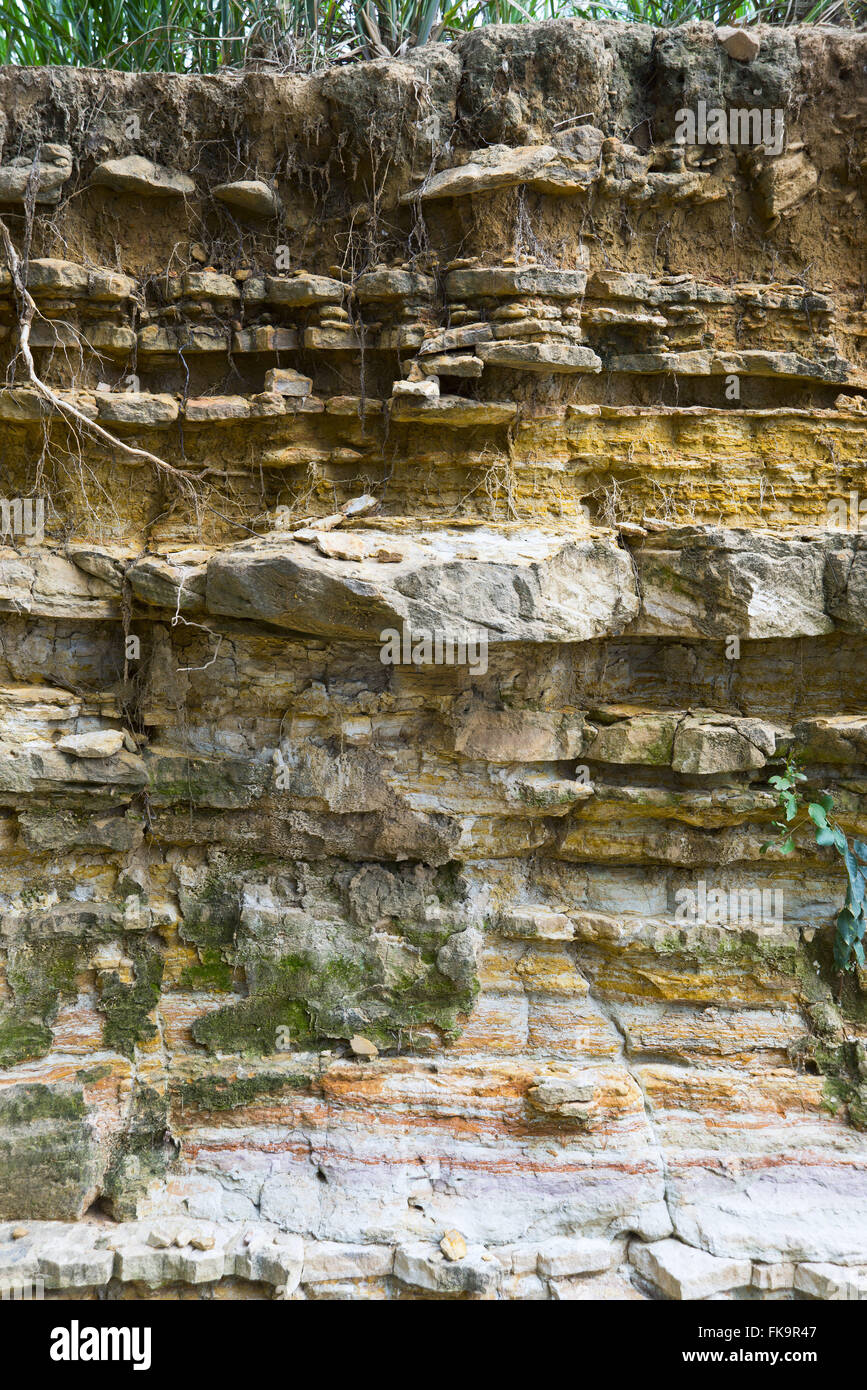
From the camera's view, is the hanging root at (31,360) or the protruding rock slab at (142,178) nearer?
the hanging root at (31,360)

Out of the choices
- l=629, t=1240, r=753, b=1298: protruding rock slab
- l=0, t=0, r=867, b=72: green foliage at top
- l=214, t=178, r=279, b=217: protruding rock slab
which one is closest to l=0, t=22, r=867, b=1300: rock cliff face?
l=214, t=178, r=279, b=217: protruding rock slab

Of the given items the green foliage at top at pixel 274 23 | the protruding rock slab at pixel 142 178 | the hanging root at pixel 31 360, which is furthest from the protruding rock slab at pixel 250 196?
the hanging root at pixel 31 360

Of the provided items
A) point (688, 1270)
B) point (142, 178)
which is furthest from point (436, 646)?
point (688, 1270)

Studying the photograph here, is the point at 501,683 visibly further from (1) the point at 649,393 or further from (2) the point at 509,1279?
(2) the point at 509,1279

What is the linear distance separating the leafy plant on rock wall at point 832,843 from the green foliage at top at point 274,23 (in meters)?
4.50

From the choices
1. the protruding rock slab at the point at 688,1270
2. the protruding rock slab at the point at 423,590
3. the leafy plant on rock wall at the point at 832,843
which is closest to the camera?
the protruding rock slab at the point at 688,1270

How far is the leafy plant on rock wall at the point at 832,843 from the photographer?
450 centimetres

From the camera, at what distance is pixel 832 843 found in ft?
15.1

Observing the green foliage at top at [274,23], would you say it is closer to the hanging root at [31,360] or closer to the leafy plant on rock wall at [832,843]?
the hanging root at [31,360]

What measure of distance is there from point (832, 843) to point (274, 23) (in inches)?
228

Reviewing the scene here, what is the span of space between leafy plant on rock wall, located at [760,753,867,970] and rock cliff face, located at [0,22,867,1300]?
0.11 meters

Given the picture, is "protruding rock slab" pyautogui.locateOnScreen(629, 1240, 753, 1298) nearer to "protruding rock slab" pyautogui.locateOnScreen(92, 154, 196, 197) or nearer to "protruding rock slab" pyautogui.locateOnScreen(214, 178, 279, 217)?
"protruding rock slab" pyautogui.locateOnScreen(214, 178, 279, 217)

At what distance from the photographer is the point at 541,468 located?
15.5 ft

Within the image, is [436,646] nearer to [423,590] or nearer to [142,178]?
[423,590]
